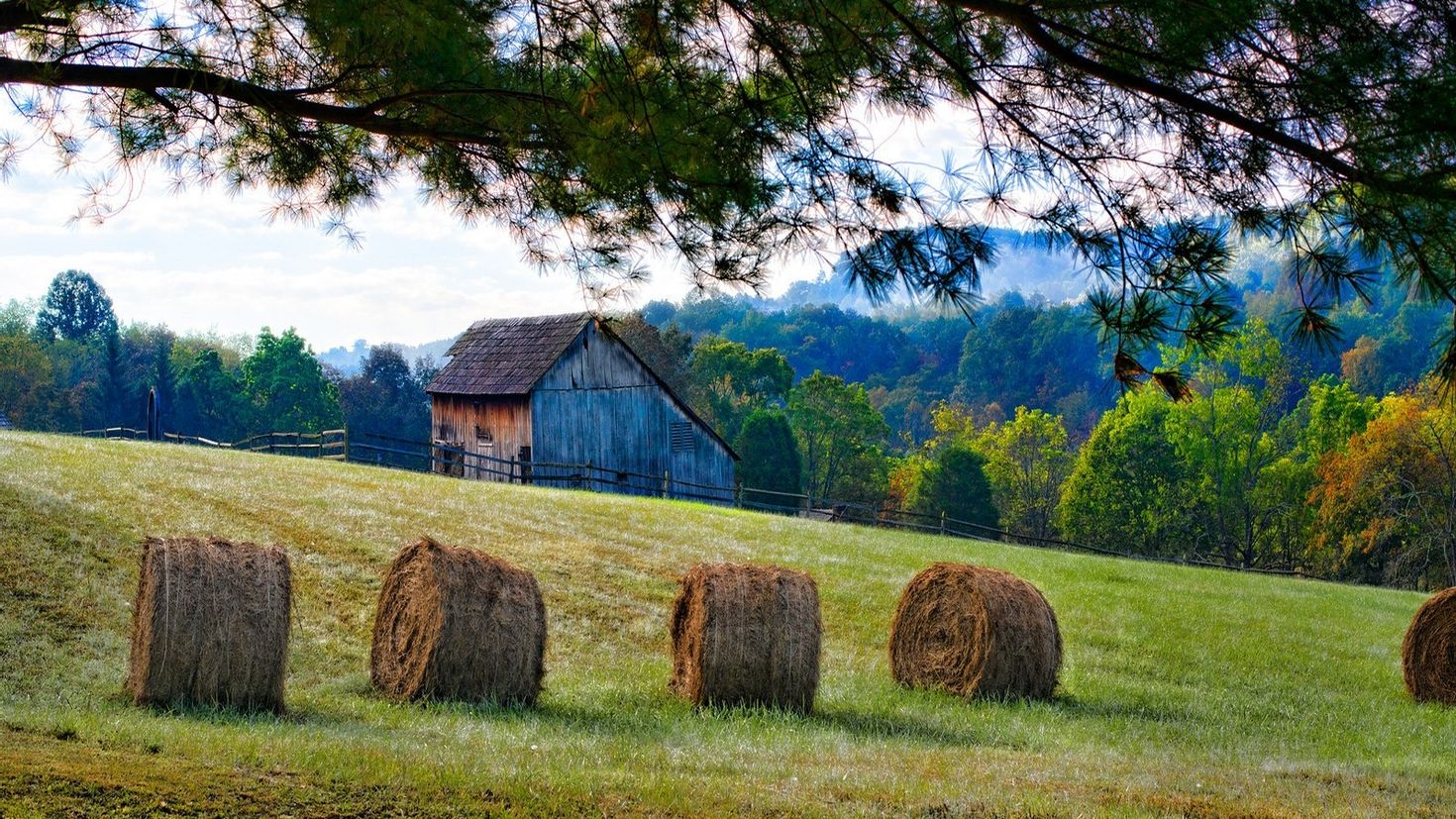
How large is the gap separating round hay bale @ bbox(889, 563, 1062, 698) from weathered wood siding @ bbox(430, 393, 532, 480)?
27.3 meters

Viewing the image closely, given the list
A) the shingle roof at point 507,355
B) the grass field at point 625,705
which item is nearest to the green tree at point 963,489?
the shingle roof at point 507,355

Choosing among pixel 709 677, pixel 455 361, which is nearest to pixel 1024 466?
pixel 455 361

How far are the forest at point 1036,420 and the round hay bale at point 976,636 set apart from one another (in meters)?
25.3

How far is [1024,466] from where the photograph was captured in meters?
72.7

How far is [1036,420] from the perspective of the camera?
7169 centimetres

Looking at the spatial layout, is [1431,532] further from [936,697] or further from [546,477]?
[936,697]

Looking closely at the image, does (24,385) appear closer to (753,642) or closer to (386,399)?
(386,399)

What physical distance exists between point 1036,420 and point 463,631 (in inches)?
2548

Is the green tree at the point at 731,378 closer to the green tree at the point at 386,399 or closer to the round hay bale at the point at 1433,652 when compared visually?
the green tree at the point at 386,399

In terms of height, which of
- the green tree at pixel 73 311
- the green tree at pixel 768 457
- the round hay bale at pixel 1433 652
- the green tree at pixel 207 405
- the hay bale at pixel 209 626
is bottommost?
the round hay bale at pixel 1433 652

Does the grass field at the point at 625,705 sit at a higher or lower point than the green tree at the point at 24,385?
lower

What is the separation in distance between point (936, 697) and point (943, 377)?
10362 centimetres

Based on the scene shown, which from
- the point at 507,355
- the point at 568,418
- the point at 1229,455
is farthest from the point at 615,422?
the point at 1229,455

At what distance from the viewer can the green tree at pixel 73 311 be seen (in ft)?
333
